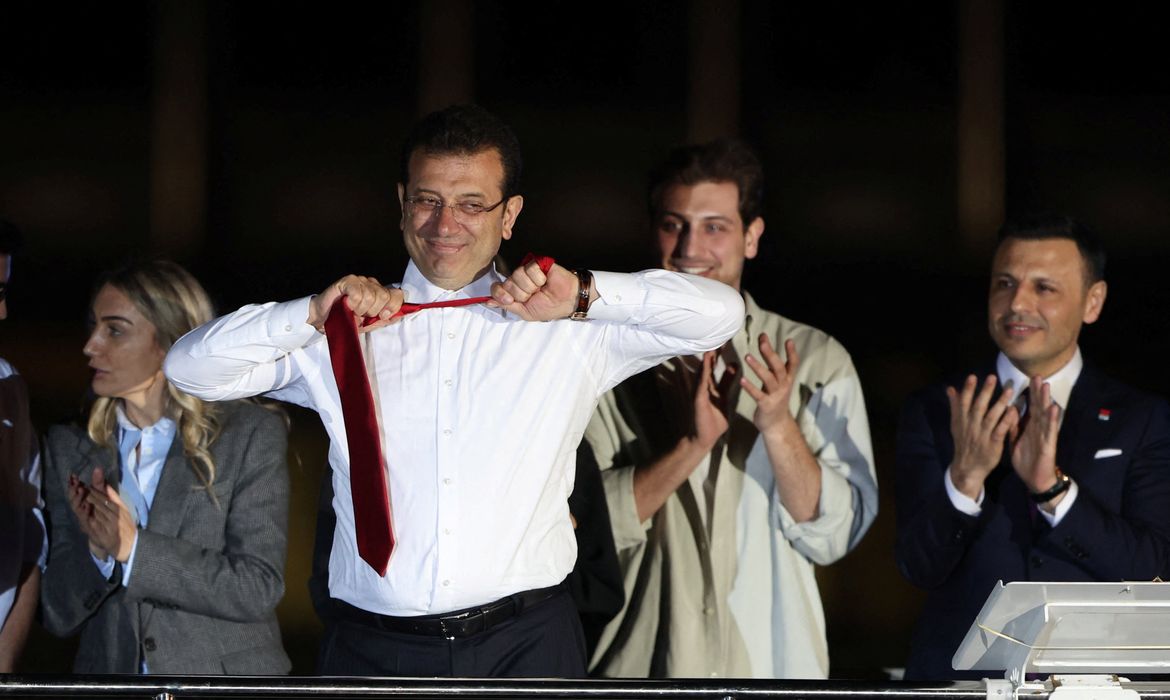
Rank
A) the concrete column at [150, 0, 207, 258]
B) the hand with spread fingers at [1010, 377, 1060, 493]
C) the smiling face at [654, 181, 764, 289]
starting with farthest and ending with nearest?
1. the concrete column at [150, 0, 207, 258]
2. the smiling face at [654, 181, 764, 289]
3. the hand with spread fingers at [1010, 377, 1060, 493]

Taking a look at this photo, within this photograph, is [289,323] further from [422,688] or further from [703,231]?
[703,231]

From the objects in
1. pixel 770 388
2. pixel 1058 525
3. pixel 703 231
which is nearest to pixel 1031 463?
pixel 1058 525

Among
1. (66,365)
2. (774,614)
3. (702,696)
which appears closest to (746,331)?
(774,614)

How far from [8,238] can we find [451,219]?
1347 millimetres

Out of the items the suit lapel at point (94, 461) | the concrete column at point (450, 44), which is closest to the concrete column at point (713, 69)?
the concrete column at point (450, 44)

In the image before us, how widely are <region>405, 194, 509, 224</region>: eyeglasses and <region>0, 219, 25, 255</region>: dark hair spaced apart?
4.10ft

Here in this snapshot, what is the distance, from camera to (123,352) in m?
3.34

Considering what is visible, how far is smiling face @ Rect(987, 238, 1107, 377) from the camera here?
135 inches

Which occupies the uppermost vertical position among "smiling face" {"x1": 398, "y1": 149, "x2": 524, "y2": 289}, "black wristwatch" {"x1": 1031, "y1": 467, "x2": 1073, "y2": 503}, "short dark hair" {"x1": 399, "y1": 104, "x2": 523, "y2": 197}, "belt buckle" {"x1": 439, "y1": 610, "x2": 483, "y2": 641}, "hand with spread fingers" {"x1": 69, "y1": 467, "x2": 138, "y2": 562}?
"short dark hair" {"x1": 399, "y1": 104, "x2": 523, "y2": 197}

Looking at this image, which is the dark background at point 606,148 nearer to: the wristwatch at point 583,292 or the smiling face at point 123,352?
the smiling face at point 123,352

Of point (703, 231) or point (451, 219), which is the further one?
point (703, 231)

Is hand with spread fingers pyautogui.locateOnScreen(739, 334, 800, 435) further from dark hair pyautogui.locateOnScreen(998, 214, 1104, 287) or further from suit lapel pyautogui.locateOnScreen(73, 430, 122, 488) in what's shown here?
suit lapel pyautogui.locateOnScreen(73, 430, 122, 488)

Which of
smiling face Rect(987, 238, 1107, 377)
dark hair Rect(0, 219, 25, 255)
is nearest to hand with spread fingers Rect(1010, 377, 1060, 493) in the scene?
smiling face Rect(987, 238, 1107, 377)

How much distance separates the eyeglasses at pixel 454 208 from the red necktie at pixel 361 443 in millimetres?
287
